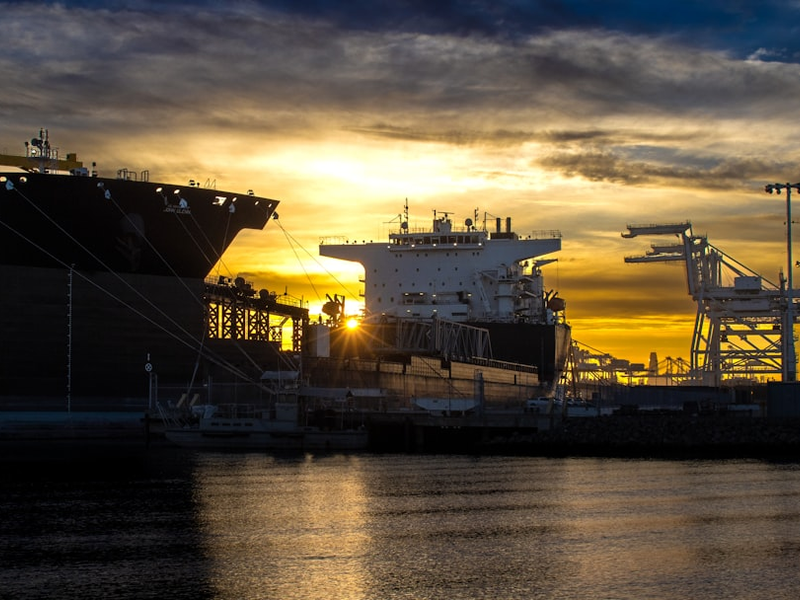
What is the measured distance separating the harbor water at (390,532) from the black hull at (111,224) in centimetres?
793

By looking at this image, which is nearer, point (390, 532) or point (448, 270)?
point (390, 532)

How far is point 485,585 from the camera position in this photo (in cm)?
1709

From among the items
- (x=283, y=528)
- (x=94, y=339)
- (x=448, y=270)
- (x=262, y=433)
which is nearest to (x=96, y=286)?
(x=94, y=339)

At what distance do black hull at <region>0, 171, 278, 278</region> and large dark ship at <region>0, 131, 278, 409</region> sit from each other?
0.11ft

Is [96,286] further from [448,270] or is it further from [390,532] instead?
[448,270]

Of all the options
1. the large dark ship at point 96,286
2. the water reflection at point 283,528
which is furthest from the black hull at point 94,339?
the water reflection at point 283,528

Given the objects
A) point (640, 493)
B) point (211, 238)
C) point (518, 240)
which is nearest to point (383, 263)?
point (518, 240)

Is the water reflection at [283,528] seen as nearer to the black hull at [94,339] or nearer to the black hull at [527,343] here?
the black hull at [94,339]

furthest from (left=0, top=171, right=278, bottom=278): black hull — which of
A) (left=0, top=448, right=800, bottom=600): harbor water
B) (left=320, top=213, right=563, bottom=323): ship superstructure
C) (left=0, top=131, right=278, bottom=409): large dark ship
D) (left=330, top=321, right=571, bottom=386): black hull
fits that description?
(left=320, top=213, right=563, bottom=323): ship superstructure

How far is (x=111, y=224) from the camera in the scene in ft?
130

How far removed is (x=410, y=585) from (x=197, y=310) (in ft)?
86.2

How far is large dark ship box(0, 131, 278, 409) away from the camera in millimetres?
37938

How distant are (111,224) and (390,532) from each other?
69.7 feet

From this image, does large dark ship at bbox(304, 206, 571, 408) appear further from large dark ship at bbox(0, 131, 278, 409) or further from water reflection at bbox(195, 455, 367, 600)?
water reflection at bbox(195, 455, 367, 600)
